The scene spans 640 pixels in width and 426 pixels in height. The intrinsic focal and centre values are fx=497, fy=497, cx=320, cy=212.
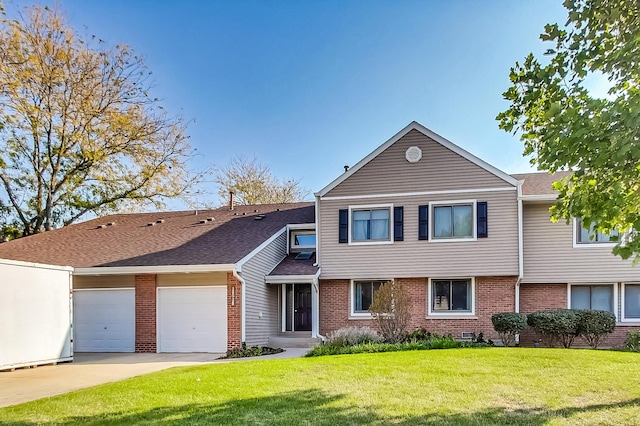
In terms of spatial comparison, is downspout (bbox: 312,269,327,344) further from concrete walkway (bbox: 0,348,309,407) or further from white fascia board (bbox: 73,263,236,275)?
white fascia board (bbox: 73,263,236,275)

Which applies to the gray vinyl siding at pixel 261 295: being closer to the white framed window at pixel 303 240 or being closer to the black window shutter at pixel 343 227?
the white framed window at pixel 303 240

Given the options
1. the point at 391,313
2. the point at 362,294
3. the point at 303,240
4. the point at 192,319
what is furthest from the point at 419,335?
the point at 192,319

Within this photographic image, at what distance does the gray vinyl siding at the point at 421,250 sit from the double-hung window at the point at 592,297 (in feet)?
7.19

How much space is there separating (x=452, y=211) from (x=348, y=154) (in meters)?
8.30

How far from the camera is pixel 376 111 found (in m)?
17.8

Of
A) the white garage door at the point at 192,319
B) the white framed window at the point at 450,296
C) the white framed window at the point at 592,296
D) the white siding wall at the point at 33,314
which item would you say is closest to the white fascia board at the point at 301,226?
the white garage door at the point at 192,319

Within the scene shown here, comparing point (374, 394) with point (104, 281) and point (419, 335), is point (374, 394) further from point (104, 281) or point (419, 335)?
point (104, 281)

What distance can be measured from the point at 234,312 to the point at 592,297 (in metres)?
11.1

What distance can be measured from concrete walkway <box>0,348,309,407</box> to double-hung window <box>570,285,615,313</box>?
28.4 ft

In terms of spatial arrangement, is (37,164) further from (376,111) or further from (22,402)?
(22,402)

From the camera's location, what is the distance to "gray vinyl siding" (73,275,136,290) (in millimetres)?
15633

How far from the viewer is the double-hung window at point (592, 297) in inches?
607

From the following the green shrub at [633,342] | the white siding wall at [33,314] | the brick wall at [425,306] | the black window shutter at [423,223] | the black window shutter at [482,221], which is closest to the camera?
the white siding wall at [33,314]

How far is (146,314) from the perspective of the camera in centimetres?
1529
